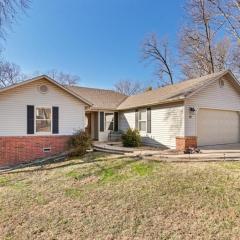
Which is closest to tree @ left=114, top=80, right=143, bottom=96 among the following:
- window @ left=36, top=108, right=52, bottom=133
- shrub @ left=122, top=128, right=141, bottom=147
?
shrub @ left=122, top=128, right=141, bottom=147

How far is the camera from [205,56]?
26156mm

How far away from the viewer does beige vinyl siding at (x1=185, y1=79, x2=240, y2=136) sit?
12845mm

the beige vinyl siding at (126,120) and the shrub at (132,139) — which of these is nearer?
the shrub at (132,139)

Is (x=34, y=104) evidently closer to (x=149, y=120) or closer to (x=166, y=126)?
(x=149, y=120)

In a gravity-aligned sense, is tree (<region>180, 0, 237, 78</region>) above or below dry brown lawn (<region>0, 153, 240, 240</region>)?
above

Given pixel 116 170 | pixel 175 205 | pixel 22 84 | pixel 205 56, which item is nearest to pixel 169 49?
pixel 205 56

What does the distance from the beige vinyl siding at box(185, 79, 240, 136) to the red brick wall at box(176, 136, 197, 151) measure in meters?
0.28

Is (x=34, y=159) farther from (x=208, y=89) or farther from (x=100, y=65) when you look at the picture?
(x=100, y=65)

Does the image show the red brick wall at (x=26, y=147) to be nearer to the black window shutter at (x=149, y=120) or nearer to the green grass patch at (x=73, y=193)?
the black window shutter at (x=149, y=120)

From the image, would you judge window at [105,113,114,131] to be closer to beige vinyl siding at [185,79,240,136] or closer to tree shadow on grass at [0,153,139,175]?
tree shadow on grass at [0,153,139,175]

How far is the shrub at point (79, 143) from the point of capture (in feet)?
42.3

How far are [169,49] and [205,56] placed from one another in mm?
6157

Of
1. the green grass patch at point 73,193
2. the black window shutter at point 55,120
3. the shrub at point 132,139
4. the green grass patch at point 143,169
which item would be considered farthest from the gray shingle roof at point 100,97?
the green grass patch at point 73,193

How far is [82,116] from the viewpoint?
14.2 metres
